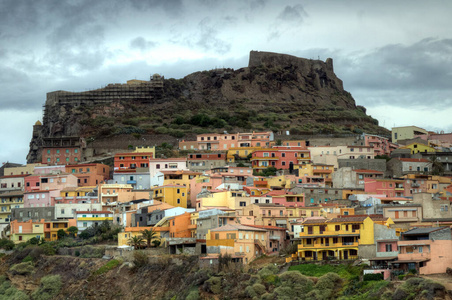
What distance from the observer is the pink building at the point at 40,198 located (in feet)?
266

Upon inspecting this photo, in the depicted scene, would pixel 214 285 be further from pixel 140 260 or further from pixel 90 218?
pixel 90 218

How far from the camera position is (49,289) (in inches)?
2611

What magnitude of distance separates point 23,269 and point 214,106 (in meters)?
57.8

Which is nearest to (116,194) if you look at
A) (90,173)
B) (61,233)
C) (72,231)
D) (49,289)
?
(72,231)

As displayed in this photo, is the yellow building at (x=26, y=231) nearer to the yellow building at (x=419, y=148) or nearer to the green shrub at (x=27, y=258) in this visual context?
the green shrub at (x=27, y=258)

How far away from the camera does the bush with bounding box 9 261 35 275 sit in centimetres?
6869

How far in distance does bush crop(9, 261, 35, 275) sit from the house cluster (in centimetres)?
590

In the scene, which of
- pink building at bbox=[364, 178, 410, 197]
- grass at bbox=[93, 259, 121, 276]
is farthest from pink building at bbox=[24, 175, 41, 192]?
pink building at bbox=[364, 178, 410, 197]

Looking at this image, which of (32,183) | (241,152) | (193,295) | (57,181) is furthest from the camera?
(241,152)

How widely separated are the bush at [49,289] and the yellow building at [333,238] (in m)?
19.5

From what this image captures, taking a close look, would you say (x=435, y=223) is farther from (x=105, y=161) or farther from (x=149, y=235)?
(x=105, y=161)

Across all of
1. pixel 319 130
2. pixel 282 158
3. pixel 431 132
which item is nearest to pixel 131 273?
pixel 282 158

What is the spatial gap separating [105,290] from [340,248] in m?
17.9

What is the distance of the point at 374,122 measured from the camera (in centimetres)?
12656
